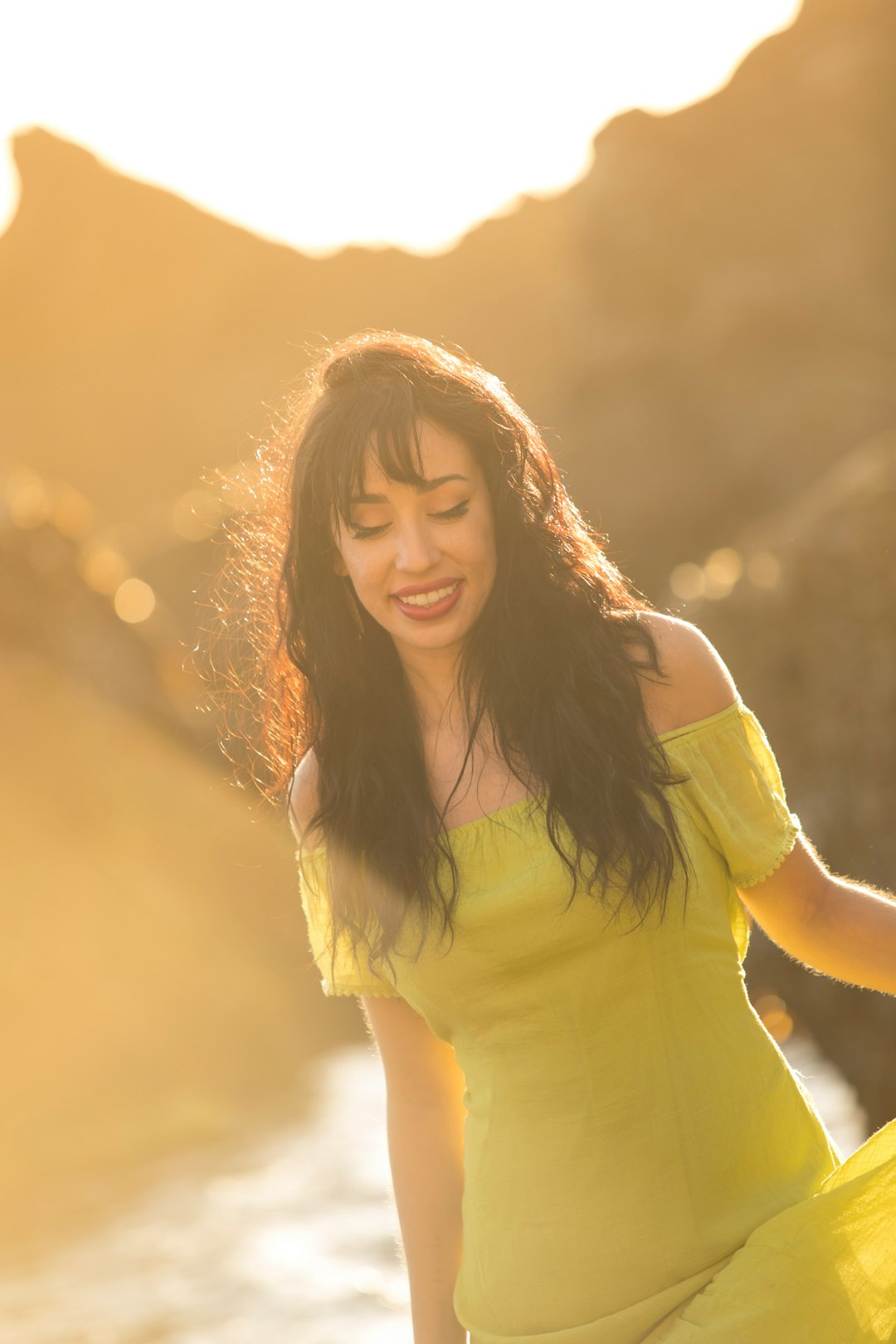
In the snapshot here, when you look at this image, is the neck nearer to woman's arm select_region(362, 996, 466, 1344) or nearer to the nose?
the nose

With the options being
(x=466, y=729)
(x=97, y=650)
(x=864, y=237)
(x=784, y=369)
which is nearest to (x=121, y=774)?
(x=97, y=650)

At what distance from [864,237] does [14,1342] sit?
1390 inches

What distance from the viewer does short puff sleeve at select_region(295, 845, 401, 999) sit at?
2201 millimetres

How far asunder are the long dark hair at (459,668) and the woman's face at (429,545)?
1.0 inches

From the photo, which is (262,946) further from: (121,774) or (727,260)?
(727,260)

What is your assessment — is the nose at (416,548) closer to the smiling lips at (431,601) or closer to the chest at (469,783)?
the smiling lips at (431,601)

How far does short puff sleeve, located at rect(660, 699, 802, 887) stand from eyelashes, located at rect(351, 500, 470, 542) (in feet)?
1.59

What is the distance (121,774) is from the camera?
38.4 ft

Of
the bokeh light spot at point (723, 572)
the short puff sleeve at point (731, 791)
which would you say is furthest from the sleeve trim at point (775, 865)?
the bokeh light spot at point (723, 572)

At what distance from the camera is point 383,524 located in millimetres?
2172

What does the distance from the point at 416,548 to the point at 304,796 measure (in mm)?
524

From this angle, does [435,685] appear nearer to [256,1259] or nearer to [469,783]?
[469,783]

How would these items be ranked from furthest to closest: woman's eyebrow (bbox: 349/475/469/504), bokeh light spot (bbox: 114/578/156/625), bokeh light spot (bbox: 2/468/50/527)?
1. bokeh light spot (bbox: 114/578/156/625)
2. bokeh light spot (bbox: 2/468/50/527)
3. woman's eyebrow (bbox: 349/475/469/504)

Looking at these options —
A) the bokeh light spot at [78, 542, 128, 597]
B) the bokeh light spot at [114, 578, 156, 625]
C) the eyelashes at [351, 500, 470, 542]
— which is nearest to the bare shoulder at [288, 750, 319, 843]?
the eyelashes at [351, 500, 470, 542]
